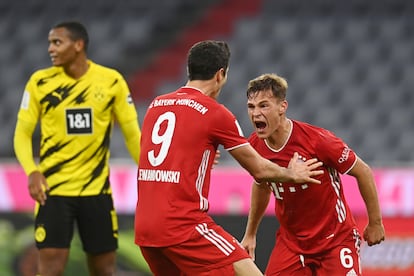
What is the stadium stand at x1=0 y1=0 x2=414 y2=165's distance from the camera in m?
13.4

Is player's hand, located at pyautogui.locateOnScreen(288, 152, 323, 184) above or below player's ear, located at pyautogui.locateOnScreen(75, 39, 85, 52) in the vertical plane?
below

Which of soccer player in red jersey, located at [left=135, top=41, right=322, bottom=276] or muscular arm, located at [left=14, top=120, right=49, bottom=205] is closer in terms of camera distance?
soccer player in red jersey, located at [left=135, top=41, right=322, bottom=276]

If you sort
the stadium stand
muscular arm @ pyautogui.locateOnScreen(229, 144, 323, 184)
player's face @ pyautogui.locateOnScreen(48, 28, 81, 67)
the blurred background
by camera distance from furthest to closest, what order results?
1. the stadium stand
2. the blurred background
3. player's face @ pyautogui.locateOnScreen(48, 28, 81, 67)
4. muscular arm @ pyautogui.locateOnScreen(229, 144, 323, 184)

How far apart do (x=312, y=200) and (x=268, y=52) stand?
8423mm

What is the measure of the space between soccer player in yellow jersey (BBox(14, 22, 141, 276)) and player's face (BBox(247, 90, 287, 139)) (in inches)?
55.5

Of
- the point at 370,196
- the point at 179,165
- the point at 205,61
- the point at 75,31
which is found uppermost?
the point at 75,31

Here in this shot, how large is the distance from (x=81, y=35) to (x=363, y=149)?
22.4ft

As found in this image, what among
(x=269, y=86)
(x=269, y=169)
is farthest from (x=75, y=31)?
(x=269, y=169)

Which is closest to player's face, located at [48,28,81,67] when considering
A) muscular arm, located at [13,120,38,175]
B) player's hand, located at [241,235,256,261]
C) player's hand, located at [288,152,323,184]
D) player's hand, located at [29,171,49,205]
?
muscular arm, located at [13,120,38,175]

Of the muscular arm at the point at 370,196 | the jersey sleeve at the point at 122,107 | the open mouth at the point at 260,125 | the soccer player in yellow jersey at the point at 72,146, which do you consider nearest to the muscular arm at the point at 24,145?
the soccer player in yellow jersey at the point at 72,146

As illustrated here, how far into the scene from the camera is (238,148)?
5.05 meters

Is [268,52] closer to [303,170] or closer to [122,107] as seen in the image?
[122,107]

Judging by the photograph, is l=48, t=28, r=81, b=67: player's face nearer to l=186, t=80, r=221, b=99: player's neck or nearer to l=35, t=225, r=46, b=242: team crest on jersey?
l=35, t=225, r=46, b=242: team crest on jersey

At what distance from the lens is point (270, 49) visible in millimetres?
13938
